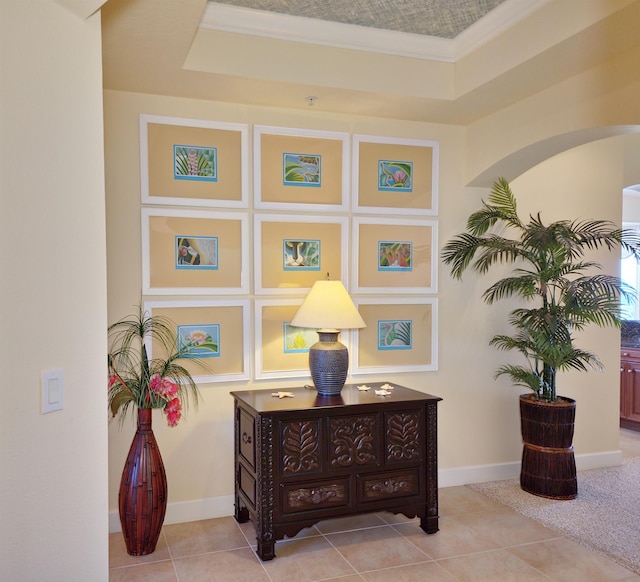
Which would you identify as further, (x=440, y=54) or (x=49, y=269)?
(x=440, y=54)

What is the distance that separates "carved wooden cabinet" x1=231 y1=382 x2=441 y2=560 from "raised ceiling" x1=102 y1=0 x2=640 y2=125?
1751 mm

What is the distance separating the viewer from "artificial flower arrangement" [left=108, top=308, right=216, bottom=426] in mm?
3184

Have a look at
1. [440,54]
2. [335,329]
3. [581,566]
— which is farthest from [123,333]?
[581,566]

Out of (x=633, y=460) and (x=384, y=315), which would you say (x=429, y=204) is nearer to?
(x=384, y=315)

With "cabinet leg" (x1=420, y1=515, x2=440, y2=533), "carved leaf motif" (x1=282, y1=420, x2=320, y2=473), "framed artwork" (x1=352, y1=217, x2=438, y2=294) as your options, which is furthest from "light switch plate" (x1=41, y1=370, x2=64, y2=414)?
"framed artwork" (x1=352, y1=217, x2=438, y2=294)

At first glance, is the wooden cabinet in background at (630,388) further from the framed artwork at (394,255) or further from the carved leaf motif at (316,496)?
the carved leaf motif at (316,496)

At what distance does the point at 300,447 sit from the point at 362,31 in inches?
90.1

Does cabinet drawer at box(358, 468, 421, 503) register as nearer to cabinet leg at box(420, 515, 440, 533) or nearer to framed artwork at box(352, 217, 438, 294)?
cabinet leg at box(420, 515, 440, 533)

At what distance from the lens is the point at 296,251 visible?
3.91 m

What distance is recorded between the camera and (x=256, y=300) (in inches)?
150

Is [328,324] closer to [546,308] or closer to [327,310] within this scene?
[327,310]

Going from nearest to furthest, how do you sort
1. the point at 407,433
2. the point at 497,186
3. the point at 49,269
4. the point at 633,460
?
the point at 49,269, the point at 407,433, the point at 497,186, the point at 633,460

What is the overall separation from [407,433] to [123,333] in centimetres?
171

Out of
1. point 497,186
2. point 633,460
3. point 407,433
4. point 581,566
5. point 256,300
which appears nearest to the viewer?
point 581,566
